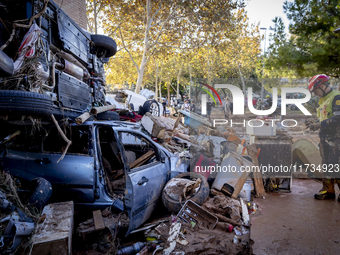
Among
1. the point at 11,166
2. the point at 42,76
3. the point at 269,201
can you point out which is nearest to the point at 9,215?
the point at 11,166

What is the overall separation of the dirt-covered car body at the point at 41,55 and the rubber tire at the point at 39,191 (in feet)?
3.30

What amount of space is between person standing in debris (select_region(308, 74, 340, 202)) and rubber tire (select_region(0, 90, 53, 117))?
4713 millimetres

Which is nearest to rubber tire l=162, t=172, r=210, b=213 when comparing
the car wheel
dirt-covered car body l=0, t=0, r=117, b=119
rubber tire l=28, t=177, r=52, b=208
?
rubber tire l=28, t=177, r=52, b=208

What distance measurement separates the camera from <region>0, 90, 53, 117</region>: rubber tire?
2787mm

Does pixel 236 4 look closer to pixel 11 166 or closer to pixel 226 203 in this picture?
pixel 226 203

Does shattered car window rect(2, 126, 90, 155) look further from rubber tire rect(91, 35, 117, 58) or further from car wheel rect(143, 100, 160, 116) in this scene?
car wheel rect(143, 100, 160, 116)

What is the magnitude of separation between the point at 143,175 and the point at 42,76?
2162 mm

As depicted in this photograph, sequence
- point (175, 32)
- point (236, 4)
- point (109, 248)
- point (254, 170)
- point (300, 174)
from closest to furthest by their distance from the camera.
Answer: point (109, 248) → point (254, 170) → point (300, 174) → point (236, 4) → point (175, 32)

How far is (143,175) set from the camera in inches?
138

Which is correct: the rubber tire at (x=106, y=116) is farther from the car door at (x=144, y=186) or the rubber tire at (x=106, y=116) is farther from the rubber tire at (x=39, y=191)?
the rubber tire at (x=39, y=191)

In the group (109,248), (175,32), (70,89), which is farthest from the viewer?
(175,32)

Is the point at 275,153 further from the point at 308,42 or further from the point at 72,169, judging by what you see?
the point at 308,42

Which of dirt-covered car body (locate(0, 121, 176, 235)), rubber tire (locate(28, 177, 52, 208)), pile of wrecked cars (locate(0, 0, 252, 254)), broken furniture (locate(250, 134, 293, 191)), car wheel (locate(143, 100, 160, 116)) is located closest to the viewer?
pile of wrecked cars (locate(0, 0, 252, 254))

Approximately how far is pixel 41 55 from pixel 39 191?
2.05m
